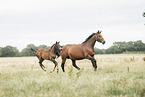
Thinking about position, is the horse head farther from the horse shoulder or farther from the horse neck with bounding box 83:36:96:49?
the horse shoulder

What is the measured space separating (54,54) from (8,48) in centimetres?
8847

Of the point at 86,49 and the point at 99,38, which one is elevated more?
the point at 99,38

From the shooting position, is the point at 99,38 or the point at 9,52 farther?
the point at 9,52

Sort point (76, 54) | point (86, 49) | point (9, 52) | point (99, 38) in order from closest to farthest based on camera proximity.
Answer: point (99, 38) → point (86, 49) → point (76, 54) → point (9, 52)

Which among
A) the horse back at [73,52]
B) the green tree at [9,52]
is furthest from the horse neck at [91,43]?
the green tree at [9,52]

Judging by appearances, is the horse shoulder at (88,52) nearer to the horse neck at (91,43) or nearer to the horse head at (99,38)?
the horse neck at (91,43)

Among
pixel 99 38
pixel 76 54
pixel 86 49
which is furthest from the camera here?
pixel 76 54

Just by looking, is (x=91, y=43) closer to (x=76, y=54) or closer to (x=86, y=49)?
(x=86, y=49)

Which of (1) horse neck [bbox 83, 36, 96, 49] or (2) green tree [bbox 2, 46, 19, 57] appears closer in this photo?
(1) horse neck [bbox 83, 36, 96, 49]

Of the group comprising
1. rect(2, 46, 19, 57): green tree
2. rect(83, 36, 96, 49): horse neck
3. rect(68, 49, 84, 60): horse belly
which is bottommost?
rect(68, 49, 84, 60): horse belly

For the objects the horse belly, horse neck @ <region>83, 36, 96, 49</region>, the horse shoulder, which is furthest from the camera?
the horse belly

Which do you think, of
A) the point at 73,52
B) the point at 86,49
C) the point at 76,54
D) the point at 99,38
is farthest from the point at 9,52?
the point at 99,38

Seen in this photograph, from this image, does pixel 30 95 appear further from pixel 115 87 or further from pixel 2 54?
pixel 2 54

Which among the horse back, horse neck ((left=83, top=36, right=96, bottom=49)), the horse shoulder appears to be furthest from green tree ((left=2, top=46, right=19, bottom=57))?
the horse shoulder
